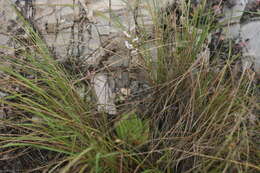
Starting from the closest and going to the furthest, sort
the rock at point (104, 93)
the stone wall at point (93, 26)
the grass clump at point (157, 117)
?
the grass clump at point (157, 117)
the rock at point (104, 93)
the stone wall at point (93, 26)

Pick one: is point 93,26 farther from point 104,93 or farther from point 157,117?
point 157,117

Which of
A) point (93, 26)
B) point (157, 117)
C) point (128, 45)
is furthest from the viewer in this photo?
point (93, 26)

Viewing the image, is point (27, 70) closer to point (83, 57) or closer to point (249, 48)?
point (83, 57)

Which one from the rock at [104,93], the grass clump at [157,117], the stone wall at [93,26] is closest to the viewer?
the grass clump at [157,117]

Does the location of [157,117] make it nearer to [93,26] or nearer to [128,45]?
[128,45]

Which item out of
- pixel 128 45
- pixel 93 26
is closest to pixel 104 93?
pixel 128 45

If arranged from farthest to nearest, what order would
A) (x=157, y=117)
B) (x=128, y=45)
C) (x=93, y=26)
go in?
(x=93, y=26) < (x=128, y=45) < (x=157, y=117)

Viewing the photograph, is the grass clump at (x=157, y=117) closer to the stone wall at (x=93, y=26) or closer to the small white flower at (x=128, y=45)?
the small white flower at (x=128, y=45)

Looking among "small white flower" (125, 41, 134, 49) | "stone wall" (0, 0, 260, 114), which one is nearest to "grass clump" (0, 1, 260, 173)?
"small white flower" (125, 41, 134, 49)

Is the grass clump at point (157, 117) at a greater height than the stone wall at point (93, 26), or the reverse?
the stone wall at point (93, 26)

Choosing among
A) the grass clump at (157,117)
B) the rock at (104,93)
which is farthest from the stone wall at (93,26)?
the grass clump at (157,117)

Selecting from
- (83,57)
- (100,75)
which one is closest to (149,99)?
(100,75)

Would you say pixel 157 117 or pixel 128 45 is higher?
pixel 128 45

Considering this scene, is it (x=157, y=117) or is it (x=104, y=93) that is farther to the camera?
(x=104, y=93)
